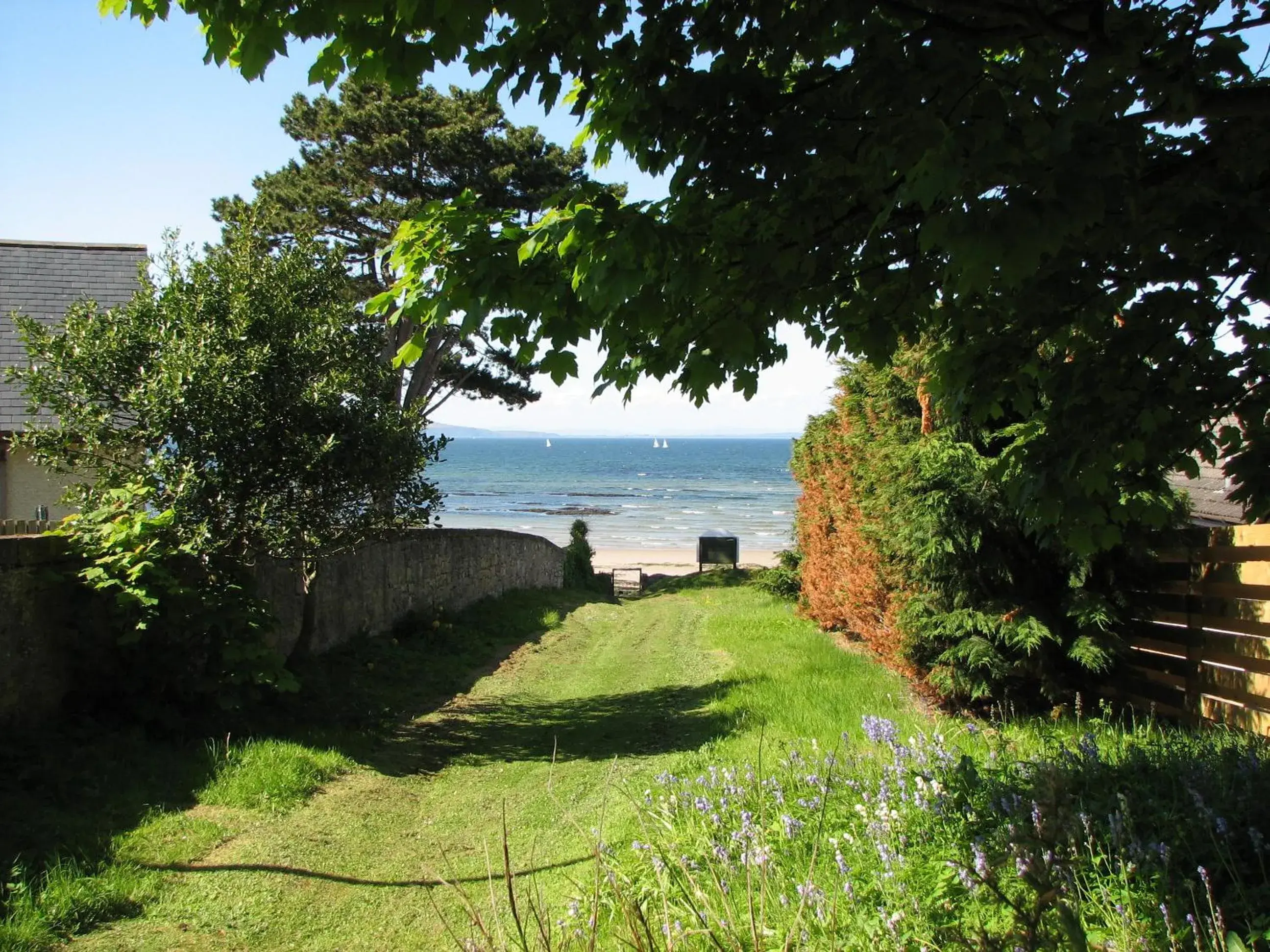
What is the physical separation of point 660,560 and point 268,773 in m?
41.2

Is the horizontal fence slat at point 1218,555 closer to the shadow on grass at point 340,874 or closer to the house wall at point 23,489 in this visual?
the shadow on grass at point 340,874

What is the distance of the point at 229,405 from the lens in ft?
25.8

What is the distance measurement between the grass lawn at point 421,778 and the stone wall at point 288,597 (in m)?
0.67

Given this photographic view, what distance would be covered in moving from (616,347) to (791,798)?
102 inches

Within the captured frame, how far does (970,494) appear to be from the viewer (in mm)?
7547

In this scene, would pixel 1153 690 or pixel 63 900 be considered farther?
pixel 1153 690

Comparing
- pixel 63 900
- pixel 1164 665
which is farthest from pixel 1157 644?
pixel 63 900

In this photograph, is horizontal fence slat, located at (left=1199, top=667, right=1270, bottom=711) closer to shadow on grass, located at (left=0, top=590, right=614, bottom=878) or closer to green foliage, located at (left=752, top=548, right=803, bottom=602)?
shadow on grass, located at (left=0, top=590, right=614, bottom=878)

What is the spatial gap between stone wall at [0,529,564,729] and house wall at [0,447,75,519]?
405cm

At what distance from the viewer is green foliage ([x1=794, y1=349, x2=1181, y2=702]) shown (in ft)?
24.2

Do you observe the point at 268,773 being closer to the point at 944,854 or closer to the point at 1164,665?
the point at 944,854

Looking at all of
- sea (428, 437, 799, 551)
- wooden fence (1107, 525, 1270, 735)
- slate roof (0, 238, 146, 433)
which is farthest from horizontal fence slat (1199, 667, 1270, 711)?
Result: slate roof (0, 238, 146, 433)

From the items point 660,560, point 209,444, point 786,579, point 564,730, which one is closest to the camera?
point 209,444

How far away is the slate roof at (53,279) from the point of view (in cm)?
1355
